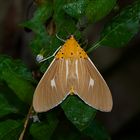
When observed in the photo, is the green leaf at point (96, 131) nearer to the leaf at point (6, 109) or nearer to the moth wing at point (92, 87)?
the moth wing at point (92, 87)

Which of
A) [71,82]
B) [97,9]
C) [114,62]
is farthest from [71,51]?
[114,62]

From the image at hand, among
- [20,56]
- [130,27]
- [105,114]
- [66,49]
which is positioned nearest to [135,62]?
[105,114]

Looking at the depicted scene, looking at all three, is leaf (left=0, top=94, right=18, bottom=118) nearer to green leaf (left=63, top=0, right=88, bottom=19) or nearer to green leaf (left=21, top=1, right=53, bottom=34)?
green leaf (left=21, top=1, right=53, bottom=34)

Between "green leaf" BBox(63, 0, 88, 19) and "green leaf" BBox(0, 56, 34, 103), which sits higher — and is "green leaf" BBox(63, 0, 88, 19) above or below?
above

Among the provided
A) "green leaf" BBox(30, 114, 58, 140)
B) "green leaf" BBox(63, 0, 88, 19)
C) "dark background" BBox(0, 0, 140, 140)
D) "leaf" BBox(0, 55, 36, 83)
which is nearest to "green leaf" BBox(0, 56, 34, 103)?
"leaf" BBox(0, 55, 36, 83)

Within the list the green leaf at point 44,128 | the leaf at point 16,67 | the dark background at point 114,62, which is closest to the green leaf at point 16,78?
the leaf at point 16,67

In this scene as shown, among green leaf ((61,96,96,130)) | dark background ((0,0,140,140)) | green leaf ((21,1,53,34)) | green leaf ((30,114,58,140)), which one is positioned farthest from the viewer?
dark background ((0,0,140,140))

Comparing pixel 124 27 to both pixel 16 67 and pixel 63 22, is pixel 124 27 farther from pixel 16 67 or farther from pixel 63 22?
pixel 16 67
